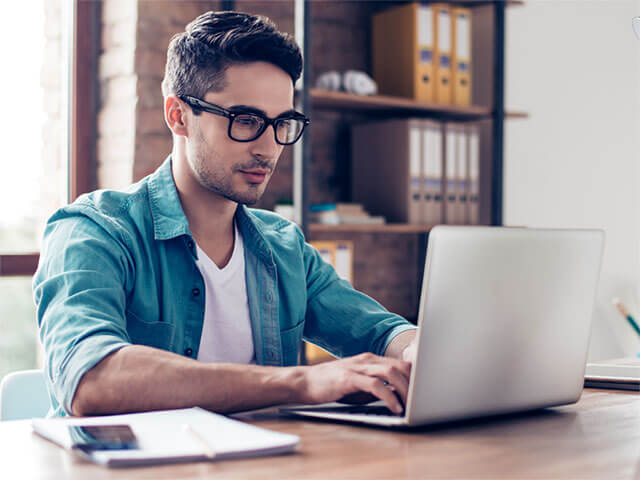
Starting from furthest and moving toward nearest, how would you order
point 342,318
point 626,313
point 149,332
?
point 626,313 < point 342,318 < point 149,332

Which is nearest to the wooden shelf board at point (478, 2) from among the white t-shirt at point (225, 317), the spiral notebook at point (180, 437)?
the white t-shirt at point (225, 317)

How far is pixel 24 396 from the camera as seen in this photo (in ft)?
4.65

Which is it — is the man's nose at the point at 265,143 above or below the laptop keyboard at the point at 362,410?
above

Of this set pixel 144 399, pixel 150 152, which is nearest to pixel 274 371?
pixel 144 399

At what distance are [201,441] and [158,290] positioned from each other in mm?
579

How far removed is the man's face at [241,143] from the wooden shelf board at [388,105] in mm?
1425

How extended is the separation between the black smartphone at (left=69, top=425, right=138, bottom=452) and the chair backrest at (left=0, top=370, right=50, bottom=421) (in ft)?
1.93

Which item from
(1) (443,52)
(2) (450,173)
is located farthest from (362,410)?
(1) (443,52)

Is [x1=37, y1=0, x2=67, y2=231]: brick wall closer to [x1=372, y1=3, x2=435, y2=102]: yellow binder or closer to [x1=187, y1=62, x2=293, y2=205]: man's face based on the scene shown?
[x1=372, y1=3, x2=435, y2=102]: yellow binder

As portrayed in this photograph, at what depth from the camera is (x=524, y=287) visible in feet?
3.30

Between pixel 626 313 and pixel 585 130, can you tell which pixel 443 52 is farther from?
pixel 626 313

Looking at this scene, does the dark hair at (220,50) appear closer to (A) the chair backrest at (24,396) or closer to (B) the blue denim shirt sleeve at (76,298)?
(B) the blue denim shirt sleeve at (76,298)

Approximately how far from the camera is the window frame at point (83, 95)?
2.76 meters

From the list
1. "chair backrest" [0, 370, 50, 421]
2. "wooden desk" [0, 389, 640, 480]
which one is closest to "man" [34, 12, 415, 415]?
"chair backrest" [0, 370, 50, 421]
